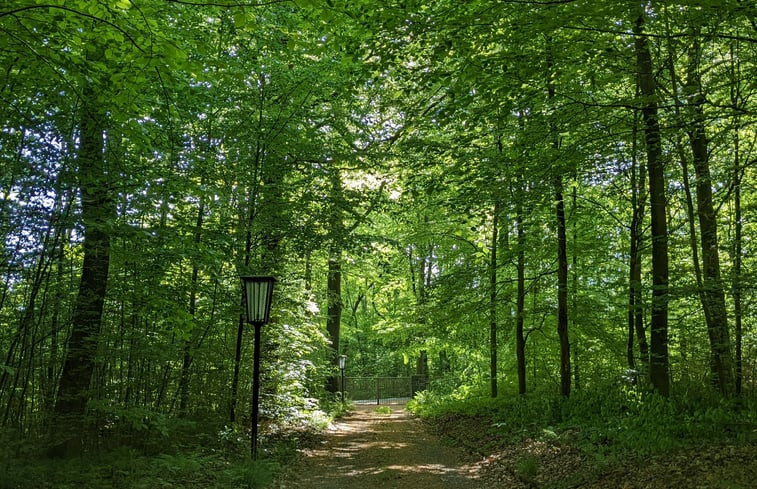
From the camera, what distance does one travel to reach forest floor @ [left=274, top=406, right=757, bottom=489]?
4.99 m

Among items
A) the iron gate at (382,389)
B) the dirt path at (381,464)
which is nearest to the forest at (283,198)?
the dirt path at (381,464)

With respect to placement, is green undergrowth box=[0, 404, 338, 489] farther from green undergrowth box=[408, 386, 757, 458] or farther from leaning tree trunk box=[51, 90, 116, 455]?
green undergrowth box=[408, 386, 757, 458]

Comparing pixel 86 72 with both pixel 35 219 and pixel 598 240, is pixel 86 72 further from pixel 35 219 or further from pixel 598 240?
pixel 598 240

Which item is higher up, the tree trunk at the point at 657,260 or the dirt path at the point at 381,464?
the tree trunk at the point at 657,260

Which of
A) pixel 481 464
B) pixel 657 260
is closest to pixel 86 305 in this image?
pixel 481 464

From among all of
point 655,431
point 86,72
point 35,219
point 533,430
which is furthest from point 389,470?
point 86,72

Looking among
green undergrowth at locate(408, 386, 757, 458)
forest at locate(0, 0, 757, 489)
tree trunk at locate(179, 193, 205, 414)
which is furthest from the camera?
tree trunk at locate(179, 193, 205, 414)

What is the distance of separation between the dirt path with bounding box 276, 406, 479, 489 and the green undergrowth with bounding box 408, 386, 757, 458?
1.05 m

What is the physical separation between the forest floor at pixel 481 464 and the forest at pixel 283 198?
0.26 m

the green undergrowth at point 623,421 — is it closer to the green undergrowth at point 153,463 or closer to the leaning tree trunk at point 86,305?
the green undergrowth at point 153,463

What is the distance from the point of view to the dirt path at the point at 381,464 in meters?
7.16

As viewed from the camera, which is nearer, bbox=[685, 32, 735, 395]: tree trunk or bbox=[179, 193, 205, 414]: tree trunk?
bbox=[685, 32, 735, 395]: tree trunk

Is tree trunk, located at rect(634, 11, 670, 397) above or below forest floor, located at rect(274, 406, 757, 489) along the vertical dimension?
above

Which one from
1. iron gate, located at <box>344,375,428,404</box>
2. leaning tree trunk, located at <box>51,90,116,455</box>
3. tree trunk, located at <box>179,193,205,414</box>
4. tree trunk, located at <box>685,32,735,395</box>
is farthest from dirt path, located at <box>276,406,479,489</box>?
iron gate, located at <box>344,375,428,404</box>
